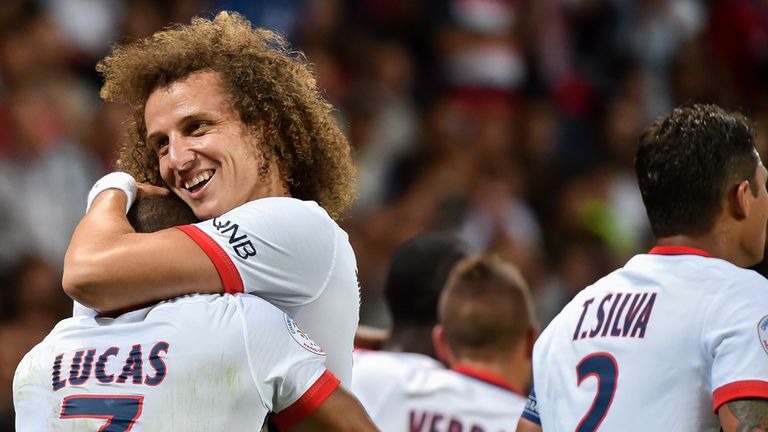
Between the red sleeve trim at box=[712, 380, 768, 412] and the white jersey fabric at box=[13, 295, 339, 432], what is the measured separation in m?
0.94

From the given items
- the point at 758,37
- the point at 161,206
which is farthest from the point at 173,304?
the point at 758,37

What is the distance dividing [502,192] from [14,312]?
3.85 meters

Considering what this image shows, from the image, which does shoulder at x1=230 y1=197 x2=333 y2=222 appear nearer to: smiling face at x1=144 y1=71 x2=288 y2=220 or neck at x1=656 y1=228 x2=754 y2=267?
smiling face at x1=144 y1=71 x2=288 y2=220

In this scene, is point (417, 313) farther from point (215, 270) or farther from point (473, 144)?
point (473, 144)

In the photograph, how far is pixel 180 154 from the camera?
3.42 metres

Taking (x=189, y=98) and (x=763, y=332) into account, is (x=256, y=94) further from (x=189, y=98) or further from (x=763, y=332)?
(x=763, y=332)

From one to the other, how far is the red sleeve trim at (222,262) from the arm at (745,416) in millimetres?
1212

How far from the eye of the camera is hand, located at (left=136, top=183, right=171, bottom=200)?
3442mm

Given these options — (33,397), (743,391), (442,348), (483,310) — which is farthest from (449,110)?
(33,397)

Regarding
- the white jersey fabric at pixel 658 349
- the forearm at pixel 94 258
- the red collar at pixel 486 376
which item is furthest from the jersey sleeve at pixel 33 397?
the red collar at pixel 486 376

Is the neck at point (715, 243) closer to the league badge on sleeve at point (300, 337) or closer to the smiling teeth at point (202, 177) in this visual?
the league badge on sleeve at point (300, 337)

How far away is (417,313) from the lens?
515 centimetres

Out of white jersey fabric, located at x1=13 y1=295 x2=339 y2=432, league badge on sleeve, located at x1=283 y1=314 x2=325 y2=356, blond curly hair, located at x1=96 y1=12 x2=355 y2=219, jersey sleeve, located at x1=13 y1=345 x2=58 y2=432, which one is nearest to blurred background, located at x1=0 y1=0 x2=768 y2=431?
blond curly hair, located at x1=96 y1=12 x2=355 y2=219

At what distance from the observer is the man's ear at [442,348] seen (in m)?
4.84
